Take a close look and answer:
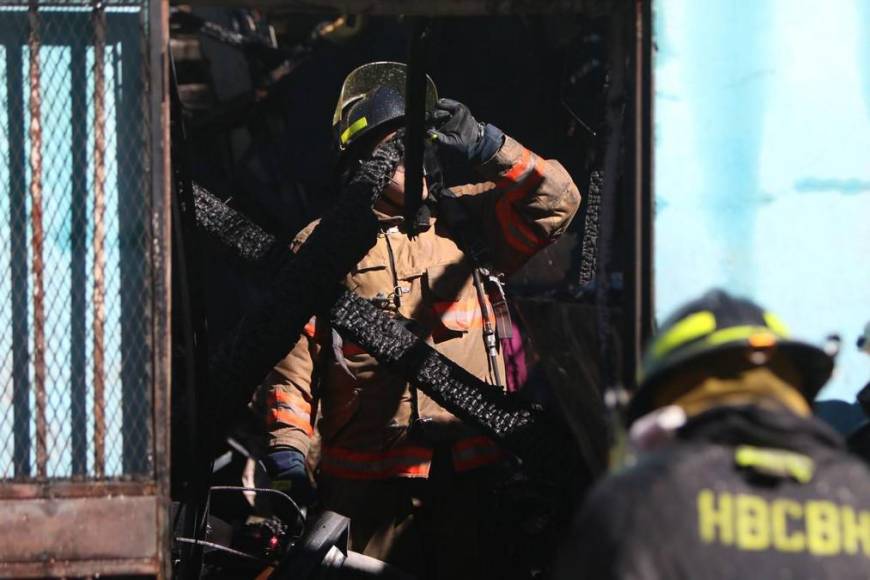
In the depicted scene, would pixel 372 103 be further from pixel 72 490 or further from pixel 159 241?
pixel 72 490

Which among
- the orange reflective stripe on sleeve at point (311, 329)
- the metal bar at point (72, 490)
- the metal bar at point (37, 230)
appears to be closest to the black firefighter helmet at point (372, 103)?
the orange reflective stripe on sleeve at point (311, 329)

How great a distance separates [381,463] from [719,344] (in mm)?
2235

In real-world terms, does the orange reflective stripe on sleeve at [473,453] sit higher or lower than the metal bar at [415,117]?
lower

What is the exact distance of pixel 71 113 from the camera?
299 centimetres

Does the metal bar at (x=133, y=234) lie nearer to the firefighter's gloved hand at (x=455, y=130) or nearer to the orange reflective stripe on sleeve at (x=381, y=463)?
the firefighter's gloved hand at (x=455, y=130)

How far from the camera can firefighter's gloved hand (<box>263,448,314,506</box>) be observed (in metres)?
3.91

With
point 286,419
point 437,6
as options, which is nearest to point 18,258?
point 437,6

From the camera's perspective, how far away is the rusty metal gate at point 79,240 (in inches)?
115

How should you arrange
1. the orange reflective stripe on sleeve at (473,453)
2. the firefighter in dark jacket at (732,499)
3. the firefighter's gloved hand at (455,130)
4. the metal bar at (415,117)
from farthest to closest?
1. the orange reflective stripe on sleeve at (473,453)
2. the firefighter's gloved hand at (455,130)
3. the metal bar at (415,117)
4. the firefighter in dark jacket at (732,499)

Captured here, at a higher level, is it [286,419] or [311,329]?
[311,329]

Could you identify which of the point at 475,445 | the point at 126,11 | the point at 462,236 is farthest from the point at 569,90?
the point at 126,11

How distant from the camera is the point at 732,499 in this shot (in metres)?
1.79

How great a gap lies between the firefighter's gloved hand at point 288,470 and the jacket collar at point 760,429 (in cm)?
220

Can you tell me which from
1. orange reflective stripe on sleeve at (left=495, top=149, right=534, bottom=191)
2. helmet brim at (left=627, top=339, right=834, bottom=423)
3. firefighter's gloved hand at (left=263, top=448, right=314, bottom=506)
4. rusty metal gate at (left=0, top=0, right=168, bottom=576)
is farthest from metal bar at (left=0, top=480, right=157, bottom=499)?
orange reflective stripe on sleeve at (left=495, top=149, right=534, bottom=191)
